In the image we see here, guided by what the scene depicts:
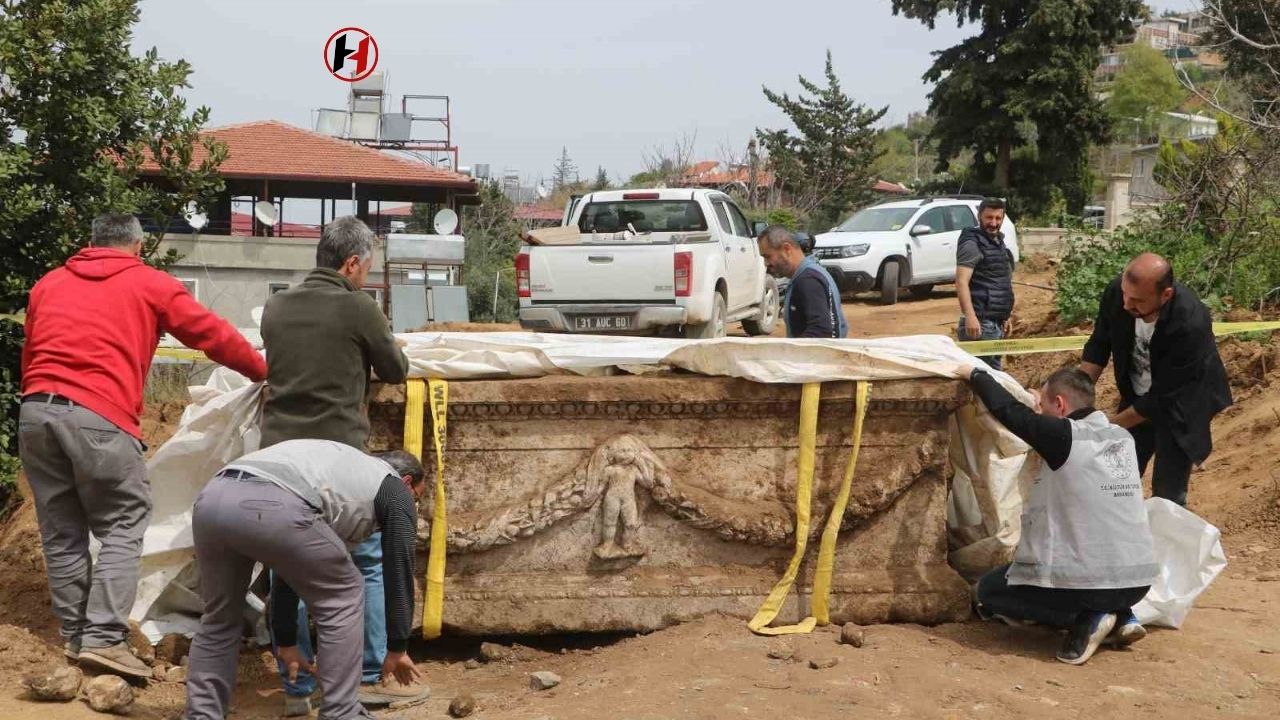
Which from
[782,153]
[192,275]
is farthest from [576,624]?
[782,153]

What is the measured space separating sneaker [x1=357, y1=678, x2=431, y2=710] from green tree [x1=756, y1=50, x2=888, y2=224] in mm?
31603

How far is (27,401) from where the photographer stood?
4.82 m

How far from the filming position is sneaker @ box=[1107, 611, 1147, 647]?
16.0 ft

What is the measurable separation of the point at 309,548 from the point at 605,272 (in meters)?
8.45

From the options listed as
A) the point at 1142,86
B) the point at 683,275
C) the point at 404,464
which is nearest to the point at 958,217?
the point at 683,275

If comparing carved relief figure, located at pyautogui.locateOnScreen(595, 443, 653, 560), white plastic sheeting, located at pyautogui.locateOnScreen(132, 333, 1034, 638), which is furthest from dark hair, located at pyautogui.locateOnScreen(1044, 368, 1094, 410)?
carved relief figure, located at pyautogui.locateOnScreen(595, 443, 653, 560)

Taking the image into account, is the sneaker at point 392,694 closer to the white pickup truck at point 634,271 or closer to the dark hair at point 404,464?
the dark hair at point 404,464

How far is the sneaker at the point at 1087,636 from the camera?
15.7 ft

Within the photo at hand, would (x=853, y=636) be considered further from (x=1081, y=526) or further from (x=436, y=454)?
(x=436, y=454)

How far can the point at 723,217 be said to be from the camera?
45.5 feet

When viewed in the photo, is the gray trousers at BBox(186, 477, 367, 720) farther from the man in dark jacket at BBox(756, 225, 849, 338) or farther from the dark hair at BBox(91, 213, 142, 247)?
the man in dark jacket at BBox(756, 225, 849, 338)

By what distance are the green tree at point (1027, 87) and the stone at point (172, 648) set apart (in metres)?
25.4

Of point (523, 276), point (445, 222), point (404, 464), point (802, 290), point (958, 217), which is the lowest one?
point (404, 464)

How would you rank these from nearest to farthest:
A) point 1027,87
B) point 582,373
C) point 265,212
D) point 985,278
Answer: point 582,373
point 985,278
point 265,212
point 1027,87
